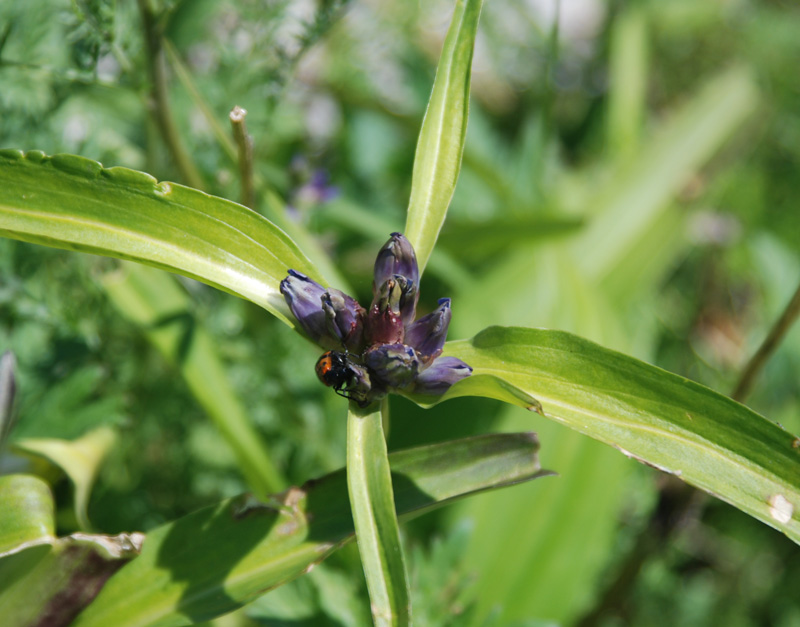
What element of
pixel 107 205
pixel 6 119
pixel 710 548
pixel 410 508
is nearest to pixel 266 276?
pixel 107 205

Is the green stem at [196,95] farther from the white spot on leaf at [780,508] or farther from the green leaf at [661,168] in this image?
the green leaf at [661,168]

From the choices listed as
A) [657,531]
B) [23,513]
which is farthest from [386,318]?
[657,531]

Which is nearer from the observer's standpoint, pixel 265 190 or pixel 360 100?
pixel 265 190

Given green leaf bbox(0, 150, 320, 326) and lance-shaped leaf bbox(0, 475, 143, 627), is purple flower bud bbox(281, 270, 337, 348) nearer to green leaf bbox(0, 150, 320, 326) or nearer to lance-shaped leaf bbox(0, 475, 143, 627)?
green leaf bbox(0, 150, 320, 326)

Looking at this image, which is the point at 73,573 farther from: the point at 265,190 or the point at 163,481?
the point at 163,481

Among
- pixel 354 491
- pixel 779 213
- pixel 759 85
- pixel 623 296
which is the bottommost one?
pixel 354 491

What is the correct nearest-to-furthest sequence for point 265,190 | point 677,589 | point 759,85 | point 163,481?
1. point 265,190
2. point 163,481
3. point 677,589
4. point 759,85

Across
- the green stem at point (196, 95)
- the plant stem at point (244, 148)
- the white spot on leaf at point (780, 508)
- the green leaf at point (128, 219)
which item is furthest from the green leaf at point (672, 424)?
the green stem at point (196, 95)
